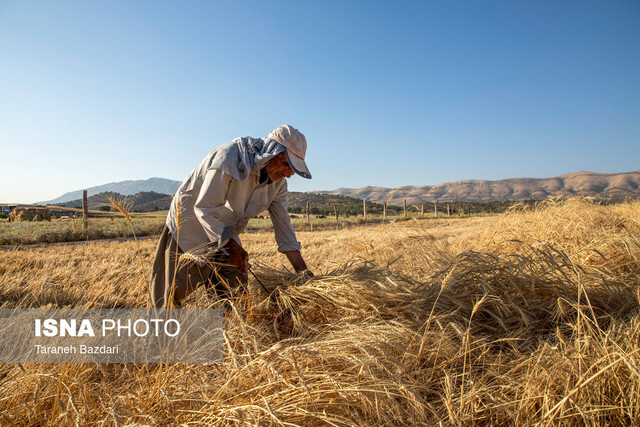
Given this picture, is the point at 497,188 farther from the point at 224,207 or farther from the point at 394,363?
the point at 394,363

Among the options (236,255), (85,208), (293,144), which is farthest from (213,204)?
(85,208)

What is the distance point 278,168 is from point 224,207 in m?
0.46

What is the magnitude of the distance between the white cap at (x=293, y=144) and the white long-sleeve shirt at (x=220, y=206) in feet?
1.03

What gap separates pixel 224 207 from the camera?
2.22 metres

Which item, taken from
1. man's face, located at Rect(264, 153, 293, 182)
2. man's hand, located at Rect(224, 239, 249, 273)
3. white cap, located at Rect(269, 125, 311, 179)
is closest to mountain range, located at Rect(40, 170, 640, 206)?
man's face, located at Rect(264, 153, 293, 182)

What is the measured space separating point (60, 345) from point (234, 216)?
1.19 metres

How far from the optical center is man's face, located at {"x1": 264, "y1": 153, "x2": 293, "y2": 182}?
2.14 metres

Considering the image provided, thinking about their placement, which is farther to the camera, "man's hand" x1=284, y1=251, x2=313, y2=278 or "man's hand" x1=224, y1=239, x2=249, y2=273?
"man's hand" x1=284, y1=251, x2=313, y2=278

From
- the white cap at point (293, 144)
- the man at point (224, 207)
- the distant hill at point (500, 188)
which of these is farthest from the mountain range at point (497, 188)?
the white cap at point (293, 144)

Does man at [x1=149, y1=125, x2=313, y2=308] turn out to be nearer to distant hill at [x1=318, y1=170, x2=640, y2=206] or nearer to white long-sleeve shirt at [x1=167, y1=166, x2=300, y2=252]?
white long-sleeve shirt at [x1=167, y1=166, x2=300, y2=252]

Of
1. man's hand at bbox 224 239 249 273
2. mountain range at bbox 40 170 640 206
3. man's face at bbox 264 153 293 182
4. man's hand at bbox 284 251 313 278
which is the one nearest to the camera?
man's hand at bbox 224 239 249 273

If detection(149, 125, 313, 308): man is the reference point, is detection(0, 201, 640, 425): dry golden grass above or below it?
below

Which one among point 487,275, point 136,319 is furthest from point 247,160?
point 487,275

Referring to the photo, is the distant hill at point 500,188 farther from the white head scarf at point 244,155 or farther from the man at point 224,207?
the white head scarf at point 244,155
